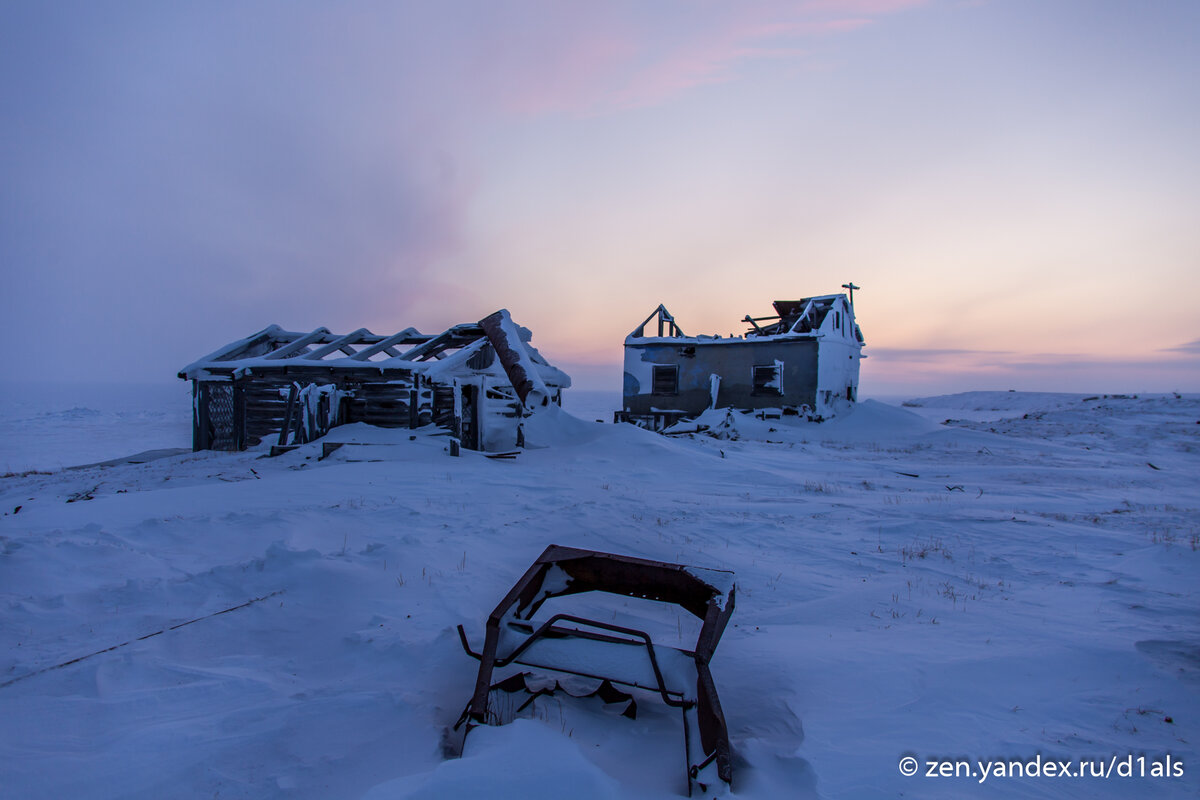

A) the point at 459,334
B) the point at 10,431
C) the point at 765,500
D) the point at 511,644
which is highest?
the point at 459,334

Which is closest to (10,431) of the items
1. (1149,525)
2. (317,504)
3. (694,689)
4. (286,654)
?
(317,504)

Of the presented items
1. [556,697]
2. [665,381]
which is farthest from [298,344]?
[556,697]

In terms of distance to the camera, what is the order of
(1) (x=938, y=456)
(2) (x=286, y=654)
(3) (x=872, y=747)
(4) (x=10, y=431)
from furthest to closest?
(4) (x=10, y=431)
(1) (x=938, y=456)
(2) (x=286, y=654)
(3) (x=872, y=747)

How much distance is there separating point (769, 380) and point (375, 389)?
15.2 m

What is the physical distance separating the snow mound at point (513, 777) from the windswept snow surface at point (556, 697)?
1 centimetres

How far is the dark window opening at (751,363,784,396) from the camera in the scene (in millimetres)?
22531

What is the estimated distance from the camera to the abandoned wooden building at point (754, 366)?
22281mm

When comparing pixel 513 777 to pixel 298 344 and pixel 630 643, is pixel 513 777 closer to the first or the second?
pixel 630 643

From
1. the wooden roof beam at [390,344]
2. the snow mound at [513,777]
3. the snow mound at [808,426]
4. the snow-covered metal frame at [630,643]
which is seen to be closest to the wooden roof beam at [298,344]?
the wooden roof beam at [390,344]

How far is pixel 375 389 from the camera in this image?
14578 mm

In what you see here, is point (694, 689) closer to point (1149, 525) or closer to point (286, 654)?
point (286, 654)

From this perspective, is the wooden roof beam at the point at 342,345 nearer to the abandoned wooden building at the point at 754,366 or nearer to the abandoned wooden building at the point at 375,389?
the abandoned wooden building at the point at 375,389

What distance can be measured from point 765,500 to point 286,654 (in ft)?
23.6

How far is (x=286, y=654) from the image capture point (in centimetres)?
363
